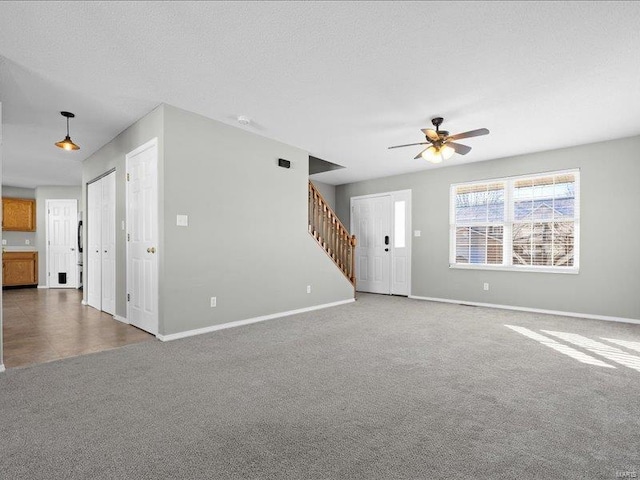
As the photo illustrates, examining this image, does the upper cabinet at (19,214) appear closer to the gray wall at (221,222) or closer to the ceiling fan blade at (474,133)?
the gray wall at (221,222)

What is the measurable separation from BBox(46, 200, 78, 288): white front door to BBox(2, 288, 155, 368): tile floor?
8.69ft

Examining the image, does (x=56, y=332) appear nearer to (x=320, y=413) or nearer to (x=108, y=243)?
(x=108, y=243)

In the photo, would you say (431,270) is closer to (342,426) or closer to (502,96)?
(502,96)

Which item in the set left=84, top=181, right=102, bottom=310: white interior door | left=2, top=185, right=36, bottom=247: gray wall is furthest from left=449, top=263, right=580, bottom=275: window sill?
left=2, top=185, right=36, bottom=247: gray wall

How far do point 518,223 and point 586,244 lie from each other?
100 centimetres

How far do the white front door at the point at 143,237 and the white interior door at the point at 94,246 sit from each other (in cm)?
149

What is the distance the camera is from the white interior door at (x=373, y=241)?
7.49m

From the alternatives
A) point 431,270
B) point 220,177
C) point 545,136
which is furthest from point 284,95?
point 431,270

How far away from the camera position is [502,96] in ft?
11.6

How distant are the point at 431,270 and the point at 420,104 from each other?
12.8 feet

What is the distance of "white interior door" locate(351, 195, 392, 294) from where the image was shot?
24.6 ft

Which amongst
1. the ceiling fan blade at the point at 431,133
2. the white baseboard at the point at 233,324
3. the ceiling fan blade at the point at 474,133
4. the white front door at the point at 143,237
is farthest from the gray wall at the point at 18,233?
the ceiling fan blade at the point at 474,133

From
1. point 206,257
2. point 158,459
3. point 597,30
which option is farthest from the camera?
point 206,257

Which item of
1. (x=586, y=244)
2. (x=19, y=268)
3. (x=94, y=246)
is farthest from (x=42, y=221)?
(x=586, y=244)
